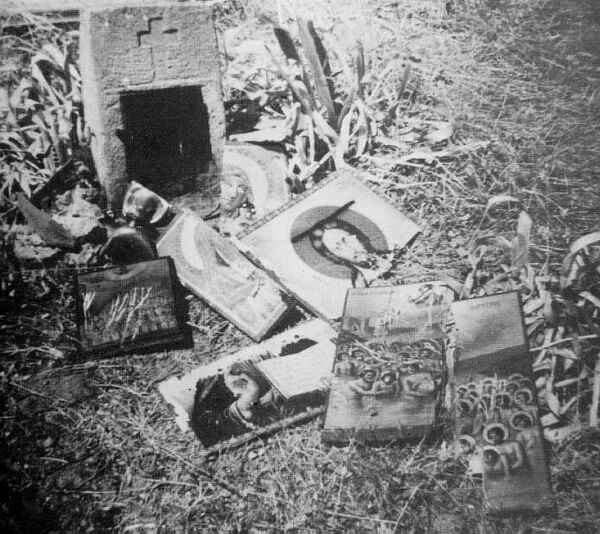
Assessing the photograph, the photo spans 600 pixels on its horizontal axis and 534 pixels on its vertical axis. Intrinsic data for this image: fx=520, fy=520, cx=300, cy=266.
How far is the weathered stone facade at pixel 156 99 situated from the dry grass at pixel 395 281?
45 cm

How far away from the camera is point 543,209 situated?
1.70m

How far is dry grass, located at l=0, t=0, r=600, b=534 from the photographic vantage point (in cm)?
136

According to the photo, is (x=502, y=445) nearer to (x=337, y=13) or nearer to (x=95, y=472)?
(x=95, y=472)

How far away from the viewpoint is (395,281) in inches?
64.7

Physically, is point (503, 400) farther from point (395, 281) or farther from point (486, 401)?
point (395, 281)

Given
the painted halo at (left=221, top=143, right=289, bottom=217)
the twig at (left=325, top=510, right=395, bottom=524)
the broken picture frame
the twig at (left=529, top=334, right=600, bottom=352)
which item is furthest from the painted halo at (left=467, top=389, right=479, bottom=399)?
the painted halo at (left=221, top=143, right=289, bottom=217)

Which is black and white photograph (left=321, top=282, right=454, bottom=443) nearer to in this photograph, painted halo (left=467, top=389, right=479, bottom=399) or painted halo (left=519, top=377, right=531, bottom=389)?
painted halo (left=467, top=389, right=479, bottom=399)

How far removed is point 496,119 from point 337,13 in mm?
752

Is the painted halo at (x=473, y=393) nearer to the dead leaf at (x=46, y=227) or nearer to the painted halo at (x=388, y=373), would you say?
the painted halo at (x=388, y=373)

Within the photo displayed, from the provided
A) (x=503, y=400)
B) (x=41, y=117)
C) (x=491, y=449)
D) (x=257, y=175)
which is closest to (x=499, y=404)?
(x=503, y=400)

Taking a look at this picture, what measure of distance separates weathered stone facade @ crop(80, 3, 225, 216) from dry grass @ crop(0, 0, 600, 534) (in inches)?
17.7

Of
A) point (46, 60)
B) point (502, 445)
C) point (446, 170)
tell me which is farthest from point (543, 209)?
point (46, 60)

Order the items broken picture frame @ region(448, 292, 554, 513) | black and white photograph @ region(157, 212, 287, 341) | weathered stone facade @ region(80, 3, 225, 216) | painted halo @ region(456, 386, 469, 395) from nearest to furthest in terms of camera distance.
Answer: broken picture frame @ region(448, 292, 554, 513)
painted halo @ region(456, 386, 469, 395)
black and white photograph @ region(157, 212, 287, 341)
weathered stone facade @ region(80, 3, 225, 216)

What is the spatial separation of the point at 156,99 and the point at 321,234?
2.36 ft
